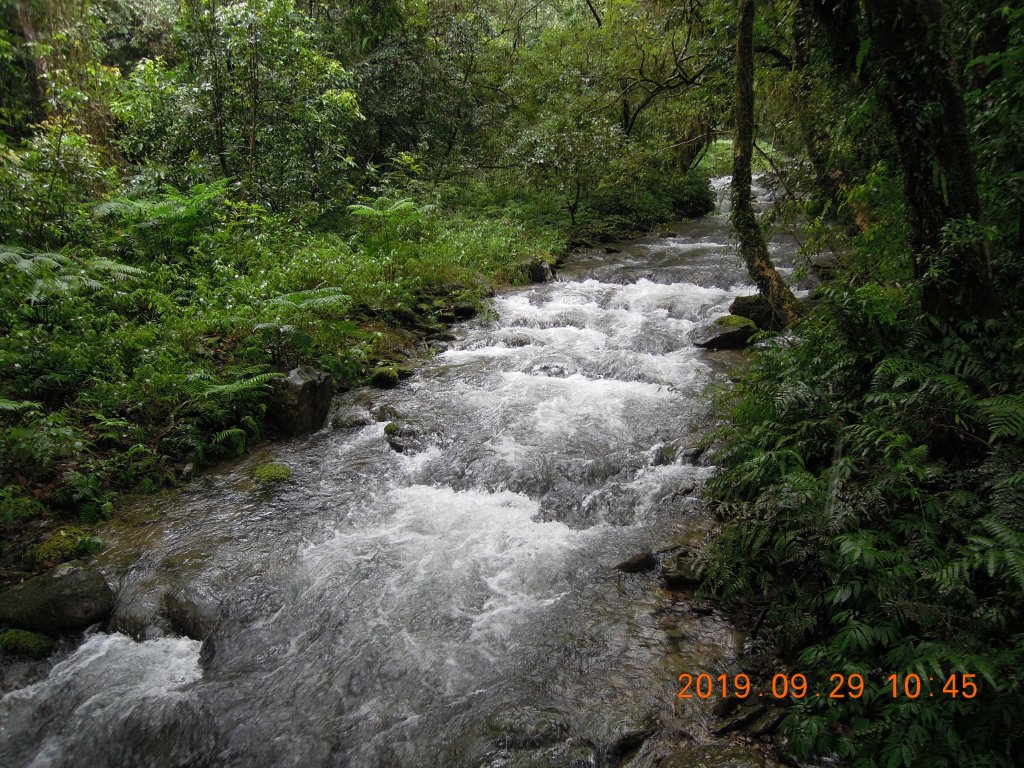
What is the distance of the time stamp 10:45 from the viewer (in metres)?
2.65

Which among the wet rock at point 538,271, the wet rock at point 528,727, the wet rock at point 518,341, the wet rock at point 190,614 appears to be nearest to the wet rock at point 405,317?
the wet rock at point 518,341

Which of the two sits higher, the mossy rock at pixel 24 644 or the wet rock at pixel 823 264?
the wet rock at pixel 823 264

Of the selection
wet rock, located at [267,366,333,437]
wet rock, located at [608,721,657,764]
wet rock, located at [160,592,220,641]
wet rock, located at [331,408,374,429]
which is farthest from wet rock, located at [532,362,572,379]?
wet rock, located at [608,721,657,764]

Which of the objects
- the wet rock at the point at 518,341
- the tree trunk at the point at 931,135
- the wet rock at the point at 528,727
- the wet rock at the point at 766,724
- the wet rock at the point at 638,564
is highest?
the tree trunk at the point at 931,135

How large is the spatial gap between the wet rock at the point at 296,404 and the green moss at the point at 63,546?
235cm

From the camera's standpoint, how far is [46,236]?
790cm

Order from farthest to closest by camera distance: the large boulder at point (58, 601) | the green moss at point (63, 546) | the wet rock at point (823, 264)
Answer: the wet rock at point (823, 264) → the green moss at point (63, 546) → the large boulder at point (58, 601)

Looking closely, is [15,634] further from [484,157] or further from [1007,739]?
[484,157]

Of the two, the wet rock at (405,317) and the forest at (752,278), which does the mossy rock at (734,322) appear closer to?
the forest at (752,278)

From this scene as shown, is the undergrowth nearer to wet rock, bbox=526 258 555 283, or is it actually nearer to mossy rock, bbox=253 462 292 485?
mossy rock, bbox=253 462 292 485

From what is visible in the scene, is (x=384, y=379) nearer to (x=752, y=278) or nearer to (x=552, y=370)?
(x=552, y=370)

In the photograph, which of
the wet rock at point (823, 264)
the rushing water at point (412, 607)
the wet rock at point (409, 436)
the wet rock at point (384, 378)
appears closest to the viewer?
the rushing water at point (412, 607)

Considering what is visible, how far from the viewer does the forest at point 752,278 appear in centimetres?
316

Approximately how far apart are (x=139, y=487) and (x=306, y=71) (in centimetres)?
1031
